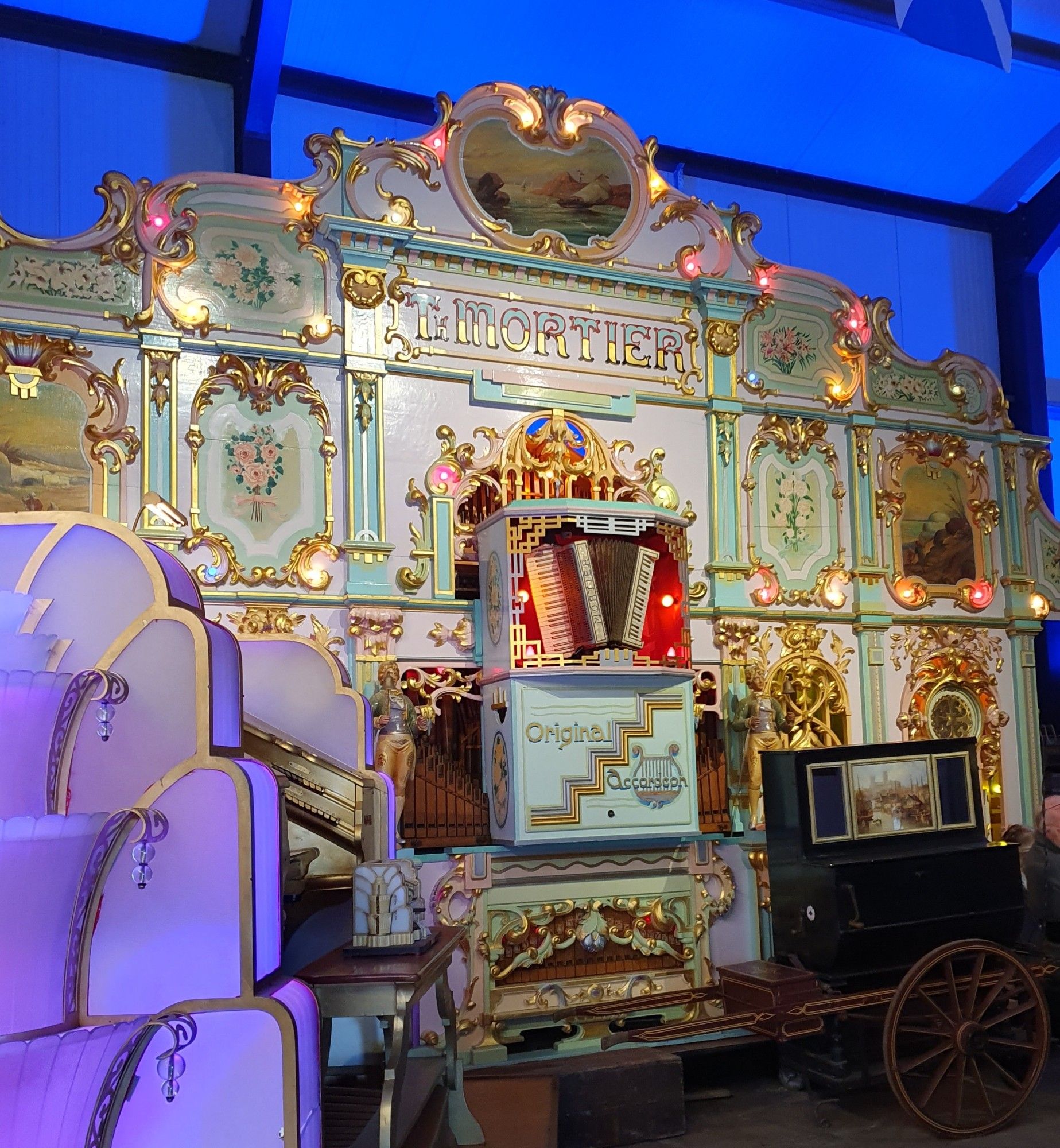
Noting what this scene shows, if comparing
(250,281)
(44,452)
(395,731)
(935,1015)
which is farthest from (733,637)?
(44,452)

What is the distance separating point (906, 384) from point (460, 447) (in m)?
4.12

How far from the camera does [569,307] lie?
8430 millimetres

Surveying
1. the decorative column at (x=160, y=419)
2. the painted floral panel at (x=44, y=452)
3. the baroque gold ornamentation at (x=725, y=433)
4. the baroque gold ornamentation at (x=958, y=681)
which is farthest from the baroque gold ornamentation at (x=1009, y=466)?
the painted floral panel at (x=44, y=452)

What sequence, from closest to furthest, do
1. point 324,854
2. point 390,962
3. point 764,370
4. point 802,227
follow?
1. point 390,962
2. point 324,854
3. point 764,370
4. point 802,227

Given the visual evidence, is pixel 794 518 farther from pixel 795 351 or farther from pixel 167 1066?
pixel 167 1066

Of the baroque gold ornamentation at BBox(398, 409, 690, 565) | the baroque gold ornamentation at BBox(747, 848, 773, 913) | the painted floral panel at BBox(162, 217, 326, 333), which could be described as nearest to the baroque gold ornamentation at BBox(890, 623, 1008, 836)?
the baroque gold ornamentation at BBox(747, 848, 773, 913)

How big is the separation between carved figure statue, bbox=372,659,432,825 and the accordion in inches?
38.2

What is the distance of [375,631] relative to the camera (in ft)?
24.7

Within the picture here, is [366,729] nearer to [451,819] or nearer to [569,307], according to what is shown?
[451,819]

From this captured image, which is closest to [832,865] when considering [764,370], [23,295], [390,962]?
[390,962]

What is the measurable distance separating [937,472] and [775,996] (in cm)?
537

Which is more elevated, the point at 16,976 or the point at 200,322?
the point at 200,322

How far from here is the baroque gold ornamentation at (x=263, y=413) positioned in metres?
7.27

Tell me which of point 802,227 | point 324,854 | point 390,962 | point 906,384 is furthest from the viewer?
point 802,227
